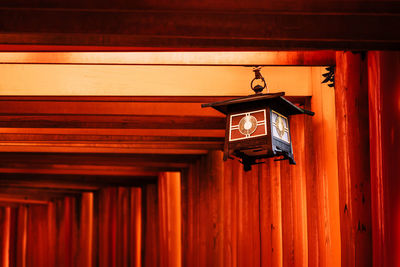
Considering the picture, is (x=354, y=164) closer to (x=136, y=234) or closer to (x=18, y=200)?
(x=136, y=234)

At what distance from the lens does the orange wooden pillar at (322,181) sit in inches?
215

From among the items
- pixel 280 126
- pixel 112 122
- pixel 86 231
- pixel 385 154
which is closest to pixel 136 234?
pixel 86 231

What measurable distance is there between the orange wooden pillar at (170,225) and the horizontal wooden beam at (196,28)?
25.4 ft

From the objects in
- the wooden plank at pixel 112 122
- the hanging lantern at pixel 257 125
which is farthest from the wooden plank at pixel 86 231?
the hanging lantern at pixel 257 125

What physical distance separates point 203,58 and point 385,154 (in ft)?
6.15

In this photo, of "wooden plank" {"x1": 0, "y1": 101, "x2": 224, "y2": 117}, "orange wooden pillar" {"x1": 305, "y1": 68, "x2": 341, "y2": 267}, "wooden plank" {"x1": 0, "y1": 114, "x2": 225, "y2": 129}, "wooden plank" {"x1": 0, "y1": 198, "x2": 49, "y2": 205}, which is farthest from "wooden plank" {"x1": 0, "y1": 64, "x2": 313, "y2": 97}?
"wooden plank" {"x1": 0, "y1": 198, "x2": 49, "y2": 205}

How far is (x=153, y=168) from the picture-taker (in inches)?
464

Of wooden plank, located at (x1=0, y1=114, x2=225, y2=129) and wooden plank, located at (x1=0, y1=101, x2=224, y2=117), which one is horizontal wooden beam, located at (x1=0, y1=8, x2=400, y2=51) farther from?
wooden plank, located at (x1=0, y1=114, x2=225, y2=129)

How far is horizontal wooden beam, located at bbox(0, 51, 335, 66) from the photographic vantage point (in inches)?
204

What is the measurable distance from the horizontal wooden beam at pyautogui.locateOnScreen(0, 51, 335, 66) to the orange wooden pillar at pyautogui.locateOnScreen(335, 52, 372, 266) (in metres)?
0.69

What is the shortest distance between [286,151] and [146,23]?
1.62m

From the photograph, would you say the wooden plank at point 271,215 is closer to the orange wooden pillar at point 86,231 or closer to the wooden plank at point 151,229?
the wooden plank at point 151,229

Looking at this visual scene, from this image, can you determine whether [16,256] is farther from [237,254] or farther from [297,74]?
[297,74]

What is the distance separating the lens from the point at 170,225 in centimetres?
1146
